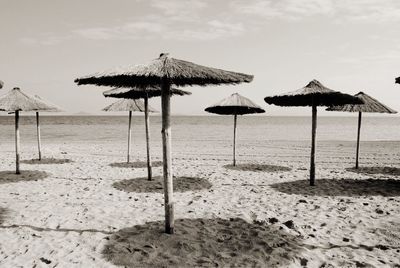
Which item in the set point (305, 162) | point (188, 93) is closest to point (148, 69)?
point (188, 93)

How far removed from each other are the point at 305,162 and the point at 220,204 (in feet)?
27.4

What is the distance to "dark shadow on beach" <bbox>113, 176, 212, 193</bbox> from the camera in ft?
29.5

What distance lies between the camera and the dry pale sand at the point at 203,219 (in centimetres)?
493

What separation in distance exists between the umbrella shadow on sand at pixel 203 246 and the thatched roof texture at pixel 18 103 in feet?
18.6

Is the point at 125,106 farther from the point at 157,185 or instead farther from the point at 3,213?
the point at 3,213

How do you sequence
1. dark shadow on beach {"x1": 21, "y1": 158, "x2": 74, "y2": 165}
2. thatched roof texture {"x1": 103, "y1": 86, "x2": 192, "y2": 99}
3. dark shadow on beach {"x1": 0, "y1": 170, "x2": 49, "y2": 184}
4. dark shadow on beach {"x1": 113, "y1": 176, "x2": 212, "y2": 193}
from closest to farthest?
dark shadow on beach {"x1": 113, "y1": 176, "x2": 212, "y2": 193}, thatched roof texture {"x1": 103, "y1": 86, "x2": 192, "y2": 99}, dark shadow on beach {"x1": 0, "y1": 170, "x2": 49, "y2": 184}, dark shadow on beach {"x1": 21, "y1": 158, "x2": 74, "y2": 165}

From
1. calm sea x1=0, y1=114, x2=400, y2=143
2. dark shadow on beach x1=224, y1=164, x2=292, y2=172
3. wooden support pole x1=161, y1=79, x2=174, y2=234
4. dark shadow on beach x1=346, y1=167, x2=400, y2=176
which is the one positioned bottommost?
calm sea x1=0, y1=114, x2=400, y2=143

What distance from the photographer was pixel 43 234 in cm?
575

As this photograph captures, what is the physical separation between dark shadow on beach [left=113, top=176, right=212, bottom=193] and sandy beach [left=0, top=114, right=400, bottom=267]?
27 millimetres

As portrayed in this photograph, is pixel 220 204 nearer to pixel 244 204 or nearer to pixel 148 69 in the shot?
pixel 244 204

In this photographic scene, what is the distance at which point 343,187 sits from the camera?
941 centimetres

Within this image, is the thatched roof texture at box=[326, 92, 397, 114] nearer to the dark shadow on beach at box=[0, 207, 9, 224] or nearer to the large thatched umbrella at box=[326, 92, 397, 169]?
the large thatched umbrella at box=[326, 92, 397, 169]

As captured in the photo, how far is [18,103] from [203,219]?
6449 millimetres

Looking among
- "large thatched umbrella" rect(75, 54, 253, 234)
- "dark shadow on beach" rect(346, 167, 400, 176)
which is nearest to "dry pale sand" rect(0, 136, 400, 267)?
"dark shadow on beach" rect(346, 167, 400, 176)
